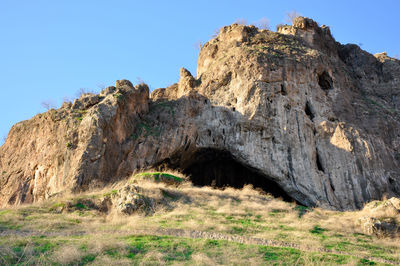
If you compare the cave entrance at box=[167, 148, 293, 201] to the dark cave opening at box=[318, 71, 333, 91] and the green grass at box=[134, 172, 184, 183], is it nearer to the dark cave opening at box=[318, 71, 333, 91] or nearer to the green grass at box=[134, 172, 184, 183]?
the green grass at box=[134, 172, 184, 183]

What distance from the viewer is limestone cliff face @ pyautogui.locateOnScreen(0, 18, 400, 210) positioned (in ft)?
71.8

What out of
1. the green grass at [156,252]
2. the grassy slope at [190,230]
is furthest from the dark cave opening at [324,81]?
the green grass at [156,252]

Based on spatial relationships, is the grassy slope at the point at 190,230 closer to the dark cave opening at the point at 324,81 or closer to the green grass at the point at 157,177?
the green grass at the point at 157,177

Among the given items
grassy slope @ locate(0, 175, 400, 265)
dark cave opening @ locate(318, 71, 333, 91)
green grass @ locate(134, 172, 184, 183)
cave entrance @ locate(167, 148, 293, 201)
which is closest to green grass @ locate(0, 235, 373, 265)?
grassy slope @ locate(0, 175, 400, 265)

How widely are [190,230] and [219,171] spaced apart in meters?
12.7

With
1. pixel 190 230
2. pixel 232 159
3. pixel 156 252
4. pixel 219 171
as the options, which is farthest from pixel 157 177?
pixel 156 252

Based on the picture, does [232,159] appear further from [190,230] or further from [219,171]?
[190,230]

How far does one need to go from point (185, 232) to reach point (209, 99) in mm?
13822

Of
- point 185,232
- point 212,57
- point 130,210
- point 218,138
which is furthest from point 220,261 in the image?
point 212,57

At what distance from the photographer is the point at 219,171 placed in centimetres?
2631

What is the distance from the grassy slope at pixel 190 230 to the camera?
10.4 metres

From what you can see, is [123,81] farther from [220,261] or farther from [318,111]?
[220,261]

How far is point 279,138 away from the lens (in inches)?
945

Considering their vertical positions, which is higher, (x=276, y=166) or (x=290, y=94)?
(x=290, y=94)
